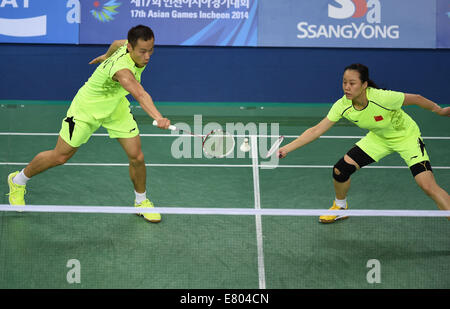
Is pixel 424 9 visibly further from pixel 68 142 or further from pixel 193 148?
pixel 68 142

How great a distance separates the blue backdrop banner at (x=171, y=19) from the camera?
30.8 feet

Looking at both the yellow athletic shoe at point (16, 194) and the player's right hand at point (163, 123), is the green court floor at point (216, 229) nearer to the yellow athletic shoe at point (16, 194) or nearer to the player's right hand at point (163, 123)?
the yellow athletic shoe at point (16, 194)

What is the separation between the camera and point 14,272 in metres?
4.69

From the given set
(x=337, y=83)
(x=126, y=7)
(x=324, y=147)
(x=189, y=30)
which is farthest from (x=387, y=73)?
(x=126, y=7)

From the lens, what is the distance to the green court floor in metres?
4.73

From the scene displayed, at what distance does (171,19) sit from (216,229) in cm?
483

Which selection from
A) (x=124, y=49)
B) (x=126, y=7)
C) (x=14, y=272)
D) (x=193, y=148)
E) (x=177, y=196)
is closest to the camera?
(x=14, y=272)

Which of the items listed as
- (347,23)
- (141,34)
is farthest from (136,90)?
(347,23)

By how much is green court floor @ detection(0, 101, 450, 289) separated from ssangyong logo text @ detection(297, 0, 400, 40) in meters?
2.13

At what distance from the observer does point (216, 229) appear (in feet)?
18.4

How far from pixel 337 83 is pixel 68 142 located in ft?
18.3

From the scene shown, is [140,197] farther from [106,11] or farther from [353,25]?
[353,25]

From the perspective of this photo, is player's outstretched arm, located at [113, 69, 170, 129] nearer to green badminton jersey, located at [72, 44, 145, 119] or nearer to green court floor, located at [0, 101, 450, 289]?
green badminton jersey, located at [72, 44, 145, 119]

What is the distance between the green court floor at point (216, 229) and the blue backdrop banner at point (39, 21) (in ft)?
6.51
